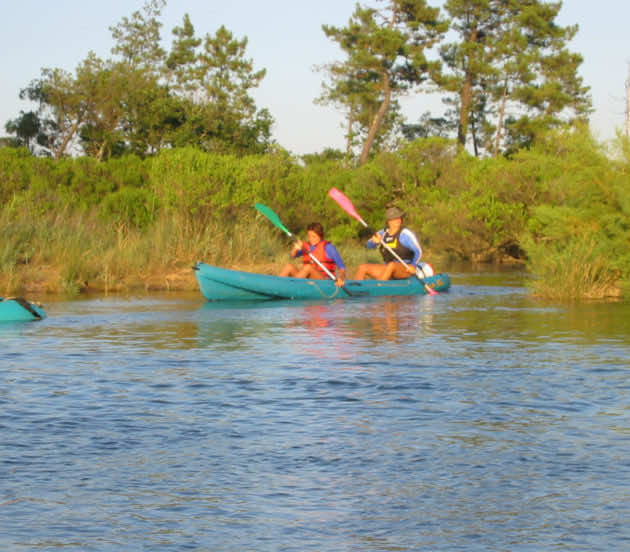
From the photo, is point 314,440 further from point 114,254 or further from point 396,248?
point 114,254

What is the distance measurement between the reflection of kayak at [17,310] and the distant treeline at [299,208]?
4.83 metres

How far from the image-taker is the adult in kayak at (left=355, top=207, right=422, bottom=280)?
1944 cm

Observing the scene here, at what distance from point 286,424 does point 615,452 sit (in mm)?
2248

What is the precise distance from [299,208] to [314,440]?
25.1 meters

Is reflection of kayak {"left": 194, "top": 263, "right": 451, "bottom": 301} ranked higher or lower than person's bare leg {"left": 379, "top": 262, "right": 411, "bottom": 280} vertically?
lower

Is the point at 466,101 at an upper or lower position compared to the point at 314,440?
upper

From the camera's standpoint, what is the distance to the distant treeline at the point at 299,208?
18.6 meters

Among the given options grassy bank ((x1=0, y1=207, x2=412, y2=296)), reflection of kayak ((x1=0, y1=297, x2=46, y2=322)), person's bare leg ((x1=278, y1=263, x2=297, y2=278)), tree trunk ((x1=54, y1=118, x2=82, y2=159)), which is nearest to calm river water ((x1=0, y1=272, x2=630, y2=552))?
reflection of kayak ((x1=0, y1=297, x2=46, y2=322))

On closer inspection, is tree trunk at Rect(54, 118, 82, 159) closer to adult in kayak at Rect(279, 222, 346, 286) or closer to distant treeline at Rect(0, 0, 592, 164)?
distant treeline at Rect(0, 0, 592, 164)

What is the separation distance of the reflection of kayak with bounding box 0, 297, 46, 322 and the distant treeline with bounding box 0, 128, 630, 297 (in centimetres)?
483

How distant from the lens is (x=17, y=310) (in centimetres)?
1430

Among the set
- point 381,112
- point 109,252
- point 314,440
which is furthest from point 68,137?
point 314,440

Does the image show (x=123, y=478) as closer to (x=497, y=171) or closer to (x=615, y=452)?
(x=615, y=452)

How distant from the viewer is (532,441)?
24.0 feet
